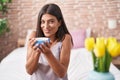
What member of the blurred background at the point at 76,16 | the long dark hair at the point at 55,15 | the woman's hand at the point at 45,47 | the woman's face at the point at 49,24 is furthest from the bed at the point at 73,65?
the woman's hand at the point at 45,47

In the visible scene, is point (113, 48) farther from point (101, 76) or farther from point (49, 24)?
point (49, 24)

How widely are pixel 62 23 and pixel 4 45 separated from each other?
299 cm

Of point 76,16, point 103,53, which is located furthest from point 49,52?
point 76,16

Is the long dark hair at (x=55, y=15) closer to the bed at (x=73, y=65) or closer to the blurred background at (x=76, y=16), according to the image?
the bed at (x=73, y=65)

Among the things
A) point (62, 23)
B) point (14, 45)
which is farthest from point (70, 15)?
point (62, 23)

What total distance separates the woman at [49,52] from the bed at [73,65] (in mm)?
1298

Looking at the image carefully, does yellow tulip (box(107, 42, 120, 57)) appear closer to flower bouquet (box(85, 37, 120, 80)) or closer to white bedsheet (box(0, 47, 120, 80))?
flower bouquet (box(85, 37, 120, 80))

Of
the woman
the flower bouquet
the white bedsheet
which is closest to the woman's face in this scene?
the woman

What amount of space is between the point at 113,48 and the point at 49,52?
338mm

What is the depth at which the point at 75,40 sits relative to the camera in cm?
394

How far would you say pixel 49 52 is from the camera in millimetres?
1353

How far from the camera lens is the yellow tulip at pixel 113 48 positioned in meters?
1.34

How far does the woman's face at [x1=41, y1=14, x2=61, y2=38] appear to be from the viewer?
1.45 metres

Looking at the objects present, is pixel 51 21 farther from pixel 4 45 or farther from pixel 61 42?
pixel 4 45
